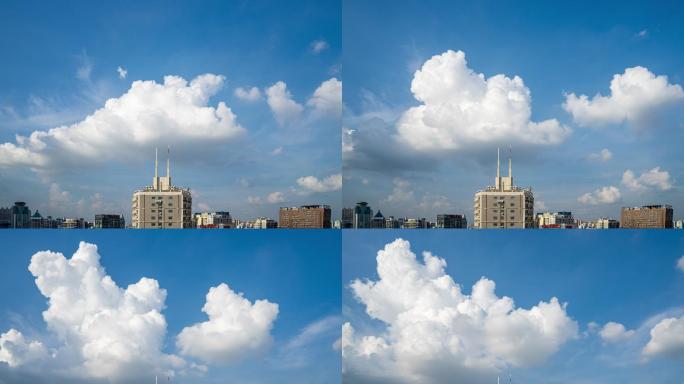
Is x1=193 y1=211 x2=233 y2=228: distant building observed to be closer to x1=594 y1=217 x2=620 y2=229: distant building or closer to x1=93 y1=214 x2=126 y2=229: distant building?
x1=93 y1=214 x2=126 y2=229: distant building

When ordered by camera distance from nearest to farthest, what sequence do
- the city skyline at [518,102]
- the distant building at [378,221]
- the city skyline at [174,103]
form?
the city skyline at [174,103] < the city skyline at [518,102] < the distant building at [378,221]

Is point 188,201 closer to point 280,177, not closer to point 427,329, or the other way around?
point 280,177

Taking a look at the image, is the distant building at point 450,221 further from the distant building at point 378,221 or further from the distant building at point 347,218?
the distant building at point 347,218

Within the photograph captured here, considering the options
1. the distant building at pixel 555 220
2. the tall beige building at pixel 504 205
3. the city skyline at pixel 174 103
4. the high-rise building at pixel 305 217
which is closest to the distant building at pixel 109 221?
the city skyline at pixel 174 103

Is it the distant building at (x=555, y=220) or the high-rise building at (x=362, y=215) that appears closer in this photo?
the distant building at (x=555, y=220)

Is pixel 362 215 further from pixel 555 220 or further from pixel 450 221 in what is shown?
pixel 555 220

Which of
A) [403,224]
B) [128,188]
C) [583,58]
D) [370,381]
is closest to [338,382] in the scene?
[370,381]

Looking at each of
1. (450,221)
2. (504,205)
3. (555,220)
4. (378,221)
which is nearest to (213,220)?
(378,221)
